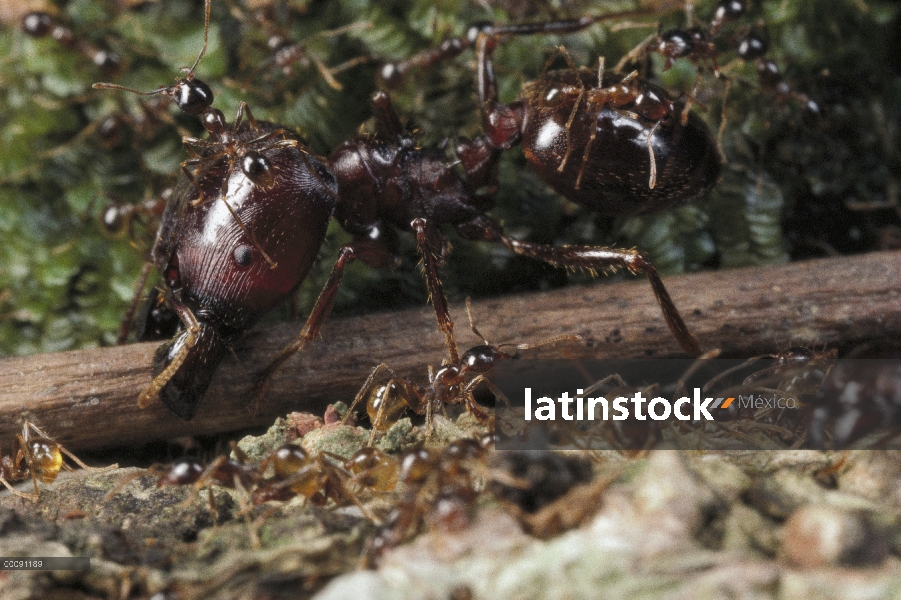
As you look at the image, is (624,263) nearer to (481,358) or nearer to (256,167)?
(481,358)

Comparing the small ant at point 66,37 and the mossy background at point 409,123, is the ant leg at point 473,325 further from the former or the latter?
the small ant at point 66,37

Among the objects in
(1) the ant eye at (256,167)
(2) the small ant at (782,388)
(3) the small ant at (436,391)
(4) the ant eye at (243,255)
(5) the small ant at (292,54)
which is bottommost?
(2) the small ant at (782,388)

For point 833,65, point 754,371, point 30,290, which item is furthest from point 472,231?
point 30,290

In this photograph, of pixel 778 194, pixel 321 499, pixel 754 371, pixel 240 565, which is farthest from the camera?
pixel 778 194

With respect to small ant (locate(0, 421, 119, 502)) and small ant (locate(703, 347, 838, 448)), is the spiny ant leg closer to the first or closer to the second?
small ant (locate(703, 347, 838, 448))

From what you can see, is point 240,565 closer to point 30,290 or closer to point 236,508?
point 236,508

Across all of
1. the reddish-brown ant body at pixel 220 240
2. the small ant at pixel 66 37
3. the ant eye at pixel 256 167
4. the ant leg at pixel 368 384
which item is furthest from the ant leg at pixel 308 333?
the small ant at pixel 66 37
